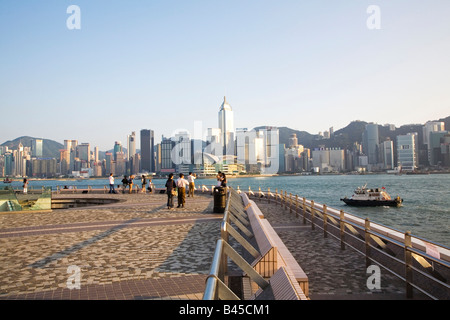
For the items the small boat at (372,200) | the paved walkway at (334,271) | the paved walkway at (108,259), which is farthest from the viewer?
the small boat at (372,200)

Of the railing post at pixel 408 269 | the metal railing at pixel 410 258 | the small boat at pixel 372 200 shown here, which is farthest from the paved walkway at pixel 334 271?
the small boat at pixel 372 200

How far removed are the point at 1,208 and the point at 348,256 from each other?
17.3 meters

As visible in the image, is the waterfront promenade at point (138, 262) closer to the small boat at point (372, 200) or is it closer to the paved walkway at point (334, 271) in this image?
the paved walkway at point (334, 271)

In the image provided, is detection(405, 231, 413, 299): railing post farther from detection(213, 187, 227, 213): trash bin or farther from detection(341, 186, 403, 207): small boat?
detection(341, 186, 403, 207): small boat

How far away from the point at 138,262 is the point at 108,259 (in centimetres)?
79

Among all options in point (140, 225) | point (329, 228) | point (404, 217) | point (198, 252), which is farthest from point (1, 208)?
point (404, 217)

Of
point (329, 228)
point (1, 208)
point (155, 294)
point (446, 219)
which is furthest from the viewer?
point (446, 219)

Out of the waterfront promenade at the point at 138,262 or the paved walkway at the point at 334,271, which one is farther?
the paved walkway at the point at 334,271

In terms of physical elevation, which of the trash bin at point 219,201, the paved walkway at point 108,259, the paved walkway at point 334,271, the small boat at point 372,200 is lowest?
the small boat at point 372,200

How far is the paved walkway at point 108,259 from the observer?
17.5 ft
